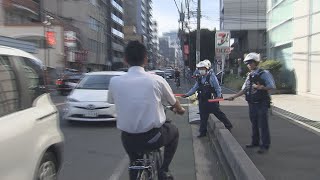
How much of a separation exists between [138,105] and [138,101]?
38 mm

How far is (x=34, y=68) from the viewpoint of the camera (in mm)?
5953

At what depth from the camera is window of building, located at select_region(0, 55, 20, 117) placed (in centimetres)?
490

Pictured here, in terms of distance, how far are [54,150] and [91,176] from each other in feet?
6.40

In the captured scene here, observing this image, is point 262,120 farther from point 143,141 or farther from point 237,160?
point 143,141

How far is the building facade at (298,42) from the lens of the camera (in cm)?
2509

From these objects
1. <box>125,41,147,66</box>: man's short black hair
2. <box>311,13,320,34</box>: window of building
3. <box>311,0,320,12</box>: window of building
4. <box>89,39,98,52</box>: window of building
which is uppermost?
<box>89,39,98,52</box>: window of building

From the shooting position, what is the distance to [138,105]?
197 inches

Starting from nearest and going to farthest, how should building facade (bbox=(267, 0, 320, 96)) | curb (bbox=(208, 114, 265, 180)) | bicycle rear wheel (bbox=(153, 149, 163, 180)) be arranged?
bicycle rear wheel (bbox=(153, 149, 163, 180))
curb (bbox=(208, 114, 265, 180))
building facade (bbox=(267, 0, 320, 96))

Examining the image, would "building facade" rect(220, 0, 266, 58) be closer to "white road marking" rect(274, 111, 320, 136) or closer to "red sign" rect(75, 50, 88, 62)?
"red sign" rect(75, 50, 88, 62)

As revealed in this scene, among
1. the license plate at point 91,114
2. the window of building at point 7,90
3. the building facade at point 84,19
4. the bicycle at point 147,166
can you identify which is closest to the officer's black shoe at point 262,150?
the bicycle at point 147,166

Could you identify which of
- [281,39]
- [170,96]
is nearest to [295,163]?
[170,96]

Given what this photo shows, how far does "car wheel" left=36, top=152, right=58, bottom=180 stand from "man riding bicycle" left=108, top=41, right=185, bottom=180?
3.24ft

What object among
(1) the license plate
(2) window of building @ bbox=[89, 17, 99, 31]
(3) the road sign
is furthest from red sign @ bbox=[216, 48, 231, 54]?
(2) window of building @ bbox=[89, 17, 99, 31]

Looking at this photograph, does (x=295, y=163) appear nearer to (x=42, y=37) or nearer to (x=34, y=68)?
(x=34, y=68)
